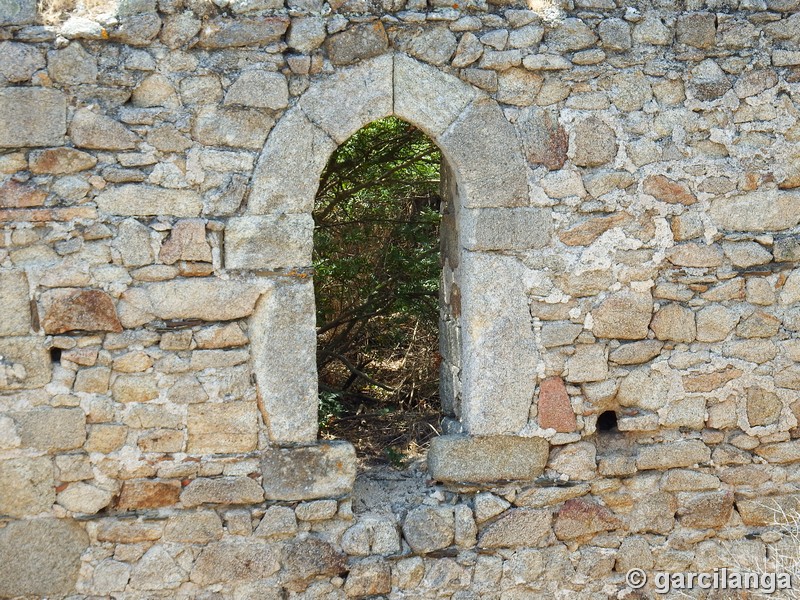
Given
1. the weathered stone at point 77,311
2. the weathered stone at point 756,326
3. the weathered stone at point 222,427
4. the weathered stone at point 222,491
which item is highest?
the weathered stone at point 77,311

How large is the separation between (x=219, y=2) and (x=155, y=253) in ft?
3.33

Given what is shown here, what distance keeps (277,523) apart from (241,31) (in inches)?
78.8

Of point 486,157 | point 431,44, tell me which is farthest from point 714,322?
point 431,44

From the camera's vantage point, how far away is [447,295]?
4.28 metres

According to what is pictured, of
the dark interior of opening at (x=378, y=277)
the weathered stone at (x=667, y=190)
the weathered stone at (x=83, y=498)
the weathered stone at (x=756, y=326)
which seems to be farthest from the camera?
the dark interior of opening at (x=378, y=277)

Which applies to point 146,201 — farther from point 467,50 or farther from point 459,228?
point 467,50

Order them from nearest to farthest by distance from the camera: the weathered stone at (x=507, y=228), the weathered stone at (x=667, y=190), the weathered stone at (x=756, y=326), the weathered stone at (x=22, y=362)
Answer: the weathered stone at (x=22, y=362) < the weathered stone at (x=507, y=228) < the weathered stone at (x=667, y=190) < the weathered stone at (x=756, y=326)

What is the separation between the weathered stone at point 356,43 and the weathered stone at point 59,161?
3.40ft

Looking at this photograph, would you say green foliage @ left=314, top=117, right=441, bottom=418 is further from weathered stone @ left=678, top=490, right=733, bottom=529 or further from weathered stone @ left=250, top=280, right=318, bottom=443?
weathered stone @ left=678, top=490, right=733, bottom=529

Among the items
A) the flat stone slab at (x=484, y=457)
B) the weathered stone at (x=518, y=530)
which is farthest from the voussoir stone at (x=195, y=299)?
the weathered stone at (x=518, y=530)

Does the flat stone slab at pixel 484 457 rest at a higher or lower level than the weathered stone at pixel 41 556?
higher

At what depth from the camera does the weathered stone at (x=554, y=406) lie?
391cm

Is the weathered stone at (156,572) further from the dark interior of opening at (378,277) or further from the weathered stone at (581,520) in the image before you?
the weathered stone at (581,520)

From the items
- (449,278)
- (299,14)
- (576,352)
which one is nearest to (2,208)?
(299,14)
